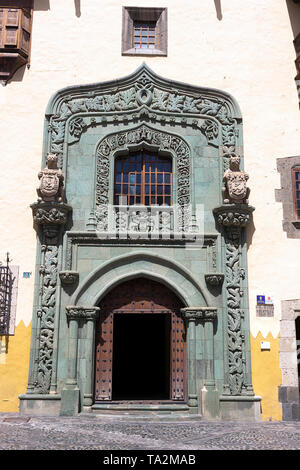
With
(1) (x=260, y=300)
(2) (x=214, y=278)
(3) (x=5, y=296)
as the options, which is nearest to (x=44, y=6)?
(3) (x=5, y=296)

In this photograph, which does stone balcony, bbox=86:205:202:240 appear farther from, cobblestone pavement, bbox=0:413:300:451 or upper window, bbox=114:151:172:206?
cobblestone pavement, bbox=0:413:300:451

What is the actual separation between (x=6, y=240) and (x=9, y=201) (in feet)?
3.24

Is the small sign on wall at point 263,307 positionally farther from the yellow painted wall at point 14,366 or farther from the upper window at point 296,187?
the yellow painted wall at point 14,366

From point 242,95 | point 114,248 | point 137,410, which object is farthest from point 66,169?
point 137,410

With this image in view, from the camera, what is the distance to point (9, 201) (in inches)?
460

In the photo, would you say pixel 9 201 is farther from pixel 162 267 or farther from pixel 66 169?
pixel 162 267

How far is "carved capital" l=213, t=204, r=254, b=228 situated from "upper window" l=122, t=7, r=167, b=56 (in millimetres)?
4769

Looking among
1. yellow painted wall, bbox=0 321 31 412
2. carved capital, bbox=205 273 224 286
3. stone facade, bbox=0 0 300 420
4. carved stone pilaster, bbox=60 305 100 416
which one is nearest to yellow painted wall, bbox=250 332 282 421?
stone facade, bbox=0 0 300 420

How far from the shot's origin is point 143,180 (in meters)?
12.1

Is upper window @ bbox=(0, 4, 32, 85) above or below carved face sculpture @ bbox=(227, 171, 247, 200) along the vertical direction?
above

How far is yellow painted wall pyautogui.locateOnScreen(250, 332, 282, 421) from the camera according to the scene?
1080 centimetres

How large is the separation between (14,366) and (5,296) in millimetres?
1616
